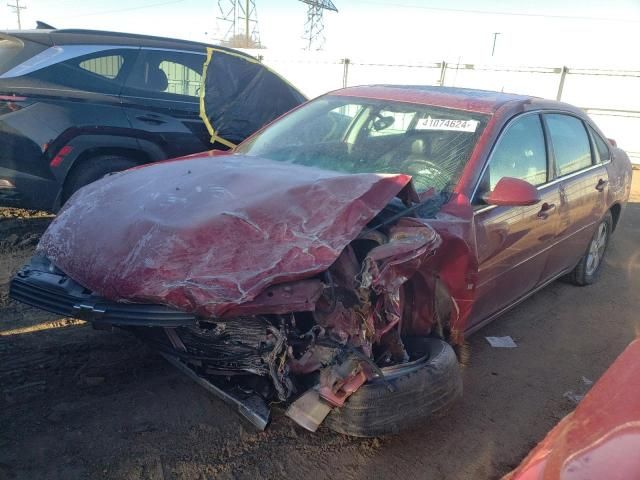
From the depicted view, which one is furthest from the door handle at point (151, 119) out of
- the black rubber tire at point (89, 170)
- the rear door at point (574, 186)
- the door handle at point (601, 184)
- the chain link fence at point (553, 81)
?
the chain link fence at point (553, 81)

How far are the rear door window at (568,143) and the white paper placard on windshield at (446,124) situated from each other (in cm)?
101

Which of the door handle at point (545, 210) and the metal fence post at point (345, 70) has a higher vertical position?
the metal fence post at point (345, 70)

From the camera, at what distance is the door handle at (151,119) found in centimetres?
502

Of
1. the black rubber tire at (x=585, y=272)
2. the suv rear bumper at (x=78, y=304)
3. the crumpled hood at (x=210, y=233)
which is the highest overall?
the crumpled hood at (x=210, y=233)

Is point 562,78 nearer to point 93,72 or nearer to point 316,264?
point 93,72

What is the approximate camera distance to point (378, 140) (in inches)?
140

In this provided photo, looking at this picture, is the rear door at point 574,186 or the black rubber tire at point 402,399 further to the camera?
the rear door at point 574,186

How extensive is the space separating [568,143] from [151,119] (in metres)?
3.78

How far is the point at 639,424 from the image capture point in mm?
1377

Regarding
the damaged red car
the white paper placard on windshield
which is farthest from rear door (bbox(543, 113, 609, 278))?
the white paper placard on windshield

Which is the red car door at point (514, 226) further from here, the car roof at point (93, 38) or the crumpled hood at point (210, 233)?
the car roof at point (93, 38)

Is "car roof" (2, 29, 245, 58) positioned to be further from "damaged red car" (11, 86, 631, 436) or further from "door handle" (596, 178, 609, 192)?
"door handle" (596, 178, 609, 192)

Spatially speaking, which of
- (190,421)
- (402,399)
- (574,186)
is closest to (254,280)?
(402,399)

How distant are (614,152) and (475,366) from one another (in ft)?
9.94
